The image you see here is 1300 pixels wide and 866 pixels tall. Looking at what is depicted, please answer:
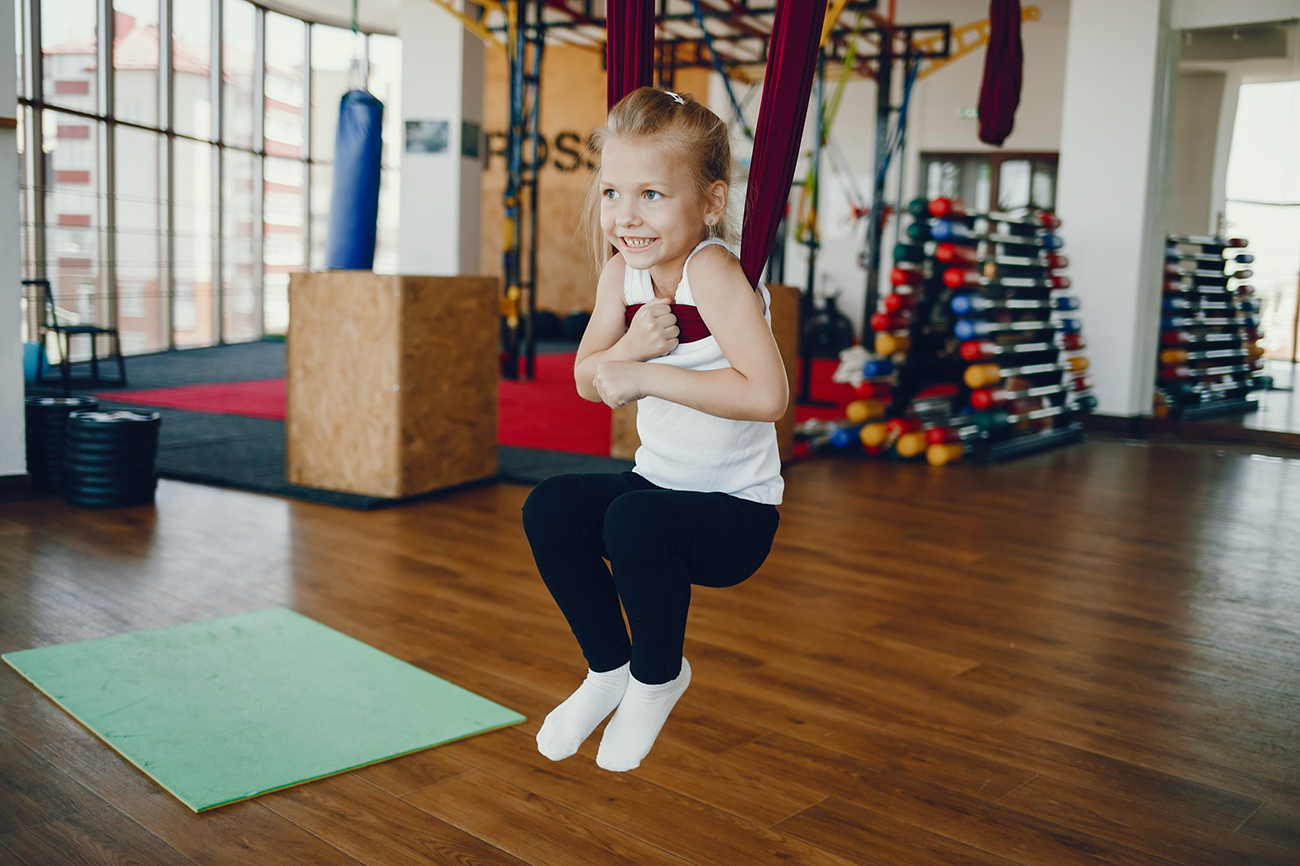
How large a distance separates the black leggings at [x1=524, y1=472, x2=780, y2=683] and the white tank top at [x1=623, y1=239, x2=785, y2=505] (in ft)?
0.09

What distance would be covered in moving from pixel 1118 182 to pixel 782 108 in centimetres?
656

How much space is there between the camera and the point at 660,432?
4.84 ft

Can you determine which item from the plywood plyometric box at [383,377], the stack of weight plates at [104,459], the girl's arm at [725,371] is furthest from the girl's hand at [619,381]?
the stack of weight plates at [104,459]

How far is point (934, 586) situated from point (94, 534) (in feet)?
9.64

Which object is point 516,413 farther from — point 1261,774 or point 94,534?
point 1261,774

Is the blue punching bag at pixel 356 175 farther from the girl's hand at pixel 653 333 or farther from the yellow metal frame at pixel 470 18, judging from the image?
the yellow metal frame at pixel 470 18

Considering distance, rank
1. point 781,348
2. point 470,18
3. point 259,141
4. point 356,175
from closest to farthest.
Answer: point 356,175, point 781,348, point 470,18, point 259,141

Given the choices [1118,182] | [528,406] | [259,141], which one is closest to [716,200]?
[528,406]

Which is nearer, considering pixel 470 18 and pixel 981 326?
pixel 981 326

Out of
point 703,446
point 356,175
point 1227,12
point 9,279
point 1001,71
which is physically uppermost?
point 1227,12

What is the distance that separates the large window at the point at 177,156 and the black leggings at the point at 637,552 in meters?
8.52

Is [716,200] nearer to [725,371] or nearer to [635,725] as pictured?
[725,371]

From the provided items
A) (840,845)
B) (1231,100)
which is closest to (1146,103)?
(1231,100)

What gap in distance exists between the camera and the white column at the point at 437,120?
8.09 meters
